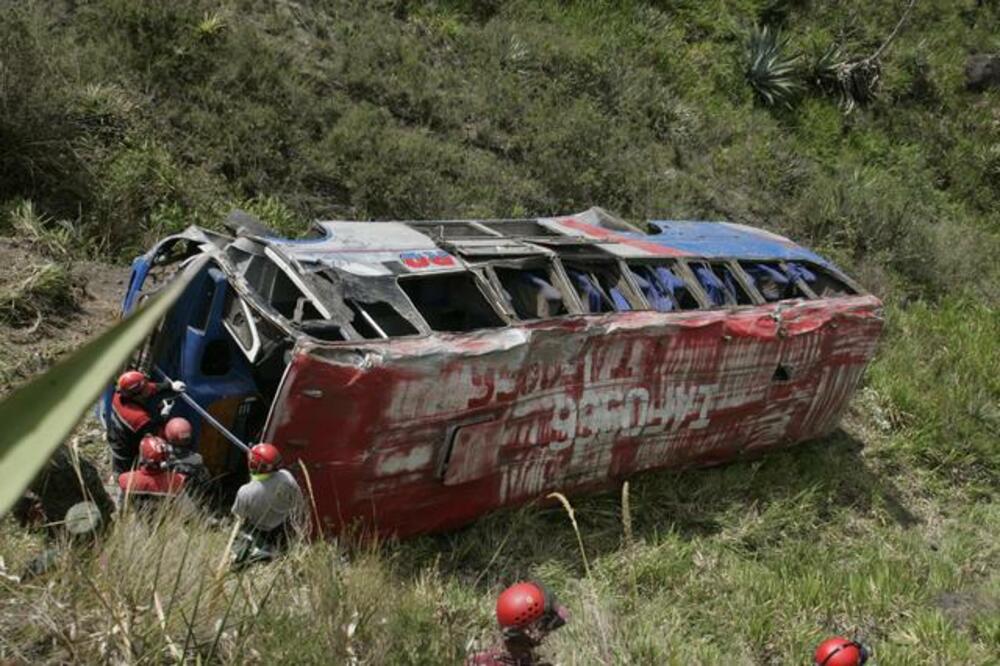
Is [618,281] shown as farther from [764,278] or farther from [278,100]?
[278,100]

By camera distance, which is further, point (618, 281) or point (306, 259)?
point (618, 281)

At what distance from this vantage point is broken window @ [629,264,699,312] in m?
7.34

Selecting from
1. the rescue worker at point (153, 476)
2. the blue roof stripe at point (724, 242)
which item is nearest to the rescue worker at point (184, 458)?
the rescue worker at point (153, 476)

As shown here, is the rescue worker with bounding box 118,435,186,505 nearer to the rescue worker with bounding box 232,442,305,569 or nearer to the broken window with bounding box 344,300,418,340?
the rescue worker with bounding box 232,442,305,569

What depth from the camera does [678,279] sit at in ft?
25.2

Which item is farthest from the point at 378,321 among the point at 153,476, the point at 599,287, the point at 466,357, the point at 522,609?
the point at 522,609

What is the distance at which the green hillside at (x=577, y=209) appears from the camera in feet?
13.4

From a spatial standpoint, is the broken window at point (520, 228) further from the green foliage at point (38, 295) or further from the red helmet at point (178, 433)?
the green foliage at point (38, 295)

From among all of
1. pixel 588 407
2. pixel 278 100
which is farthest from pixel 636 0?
pixel 588 407

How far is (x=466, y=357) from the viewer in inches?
228

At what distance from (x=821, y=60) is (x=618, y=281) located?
11.8m

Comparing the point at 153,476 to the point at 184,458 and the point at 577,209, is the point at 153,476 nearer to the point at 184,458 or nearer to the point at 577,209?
the point at 184,458

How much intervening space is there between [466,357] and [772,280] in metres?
3.86

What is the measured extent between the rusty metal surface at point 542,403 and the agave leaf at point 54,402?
162 inches
